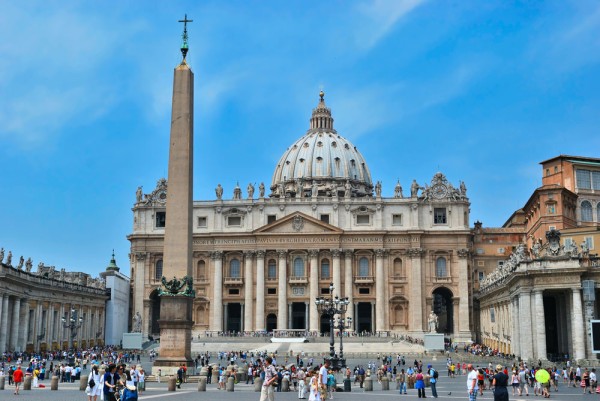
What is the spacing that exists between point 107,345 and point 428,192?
36.8m

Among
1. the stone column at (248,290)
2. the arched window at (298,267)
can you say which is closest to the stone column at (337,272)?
the arched window at (298,267)

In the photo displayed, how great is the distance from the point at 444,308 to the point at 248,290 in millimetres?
22670

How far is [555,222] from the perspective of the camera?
6800cm

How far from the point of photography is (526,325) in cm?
4394

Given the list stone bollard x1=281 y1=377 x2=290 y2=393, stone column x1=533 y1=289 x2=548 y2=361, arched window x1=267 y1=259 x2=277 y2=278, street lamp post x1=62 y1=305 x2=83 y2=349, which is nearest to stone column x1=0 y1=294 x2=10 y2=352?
street lamp post x1=62 y1=305 x2=83 y2=349

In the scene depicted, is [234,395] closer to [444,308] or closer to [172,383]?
[172,383]

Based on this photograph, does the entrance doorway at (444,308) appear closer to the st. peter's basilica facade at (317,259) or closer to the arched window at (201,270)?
the st. peter's basilica facade at (317,259)

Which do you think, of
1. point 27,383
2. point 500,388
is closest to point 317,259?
point 27,383

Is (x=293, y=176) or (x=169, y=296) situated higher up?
(x=293, y=176)

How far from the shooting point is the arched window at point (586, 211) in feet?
232

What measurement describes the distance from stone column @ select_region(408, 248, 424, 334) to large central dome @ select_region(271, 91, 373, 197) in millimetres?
26751

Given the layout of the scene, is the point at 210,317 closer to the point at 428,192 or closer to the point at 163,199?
the point at 163,199

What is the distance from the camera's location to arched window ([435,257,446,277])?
83.8 metres

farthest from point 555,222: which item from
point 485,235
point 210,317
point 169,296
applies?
point 169,296
